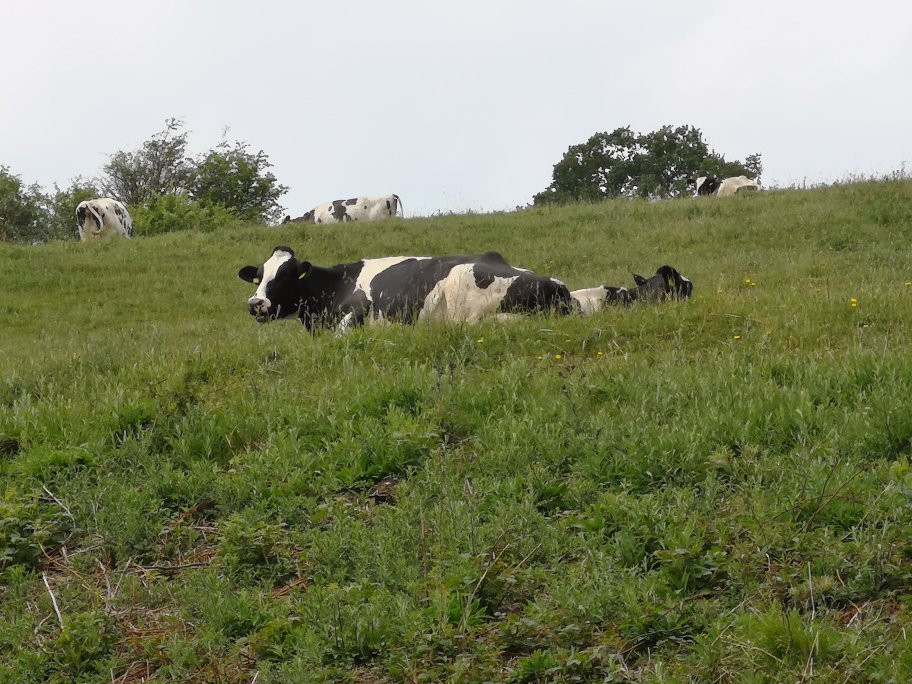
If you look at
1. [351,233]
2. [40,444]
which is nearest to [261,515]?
[40,444]

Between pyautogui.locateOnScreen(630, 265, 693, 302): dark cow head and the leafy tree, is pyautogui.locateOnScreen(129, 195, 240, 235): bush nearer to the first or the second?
the leafy tree

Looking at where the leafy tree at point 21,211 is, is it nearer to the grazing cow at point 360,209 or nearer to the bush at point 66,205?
the bush at point 66,205

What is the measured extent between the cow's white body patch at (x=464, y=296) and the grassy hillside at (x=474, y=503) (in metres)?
1.90

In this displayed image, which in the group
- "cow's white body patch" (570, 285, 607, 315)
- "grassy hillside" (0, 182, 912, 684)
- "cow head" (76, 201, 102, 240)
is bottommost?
"grassy hillside" (0, 182, 912, 684)

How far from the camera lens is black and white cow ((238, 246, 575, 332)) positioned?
40.4 ft

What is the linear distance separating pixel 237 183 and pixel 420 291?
151 ft

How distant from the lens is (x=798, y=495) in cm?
550

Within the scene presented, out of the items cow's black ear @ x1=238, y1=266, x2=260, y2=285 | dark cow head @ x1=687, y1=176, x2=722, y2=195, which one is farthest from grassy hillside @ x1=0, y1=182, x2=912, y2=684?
dark cow head @ x1=687, y1=176, x2=722, y2=195

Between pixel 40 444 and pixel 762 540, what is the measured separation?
192 inches

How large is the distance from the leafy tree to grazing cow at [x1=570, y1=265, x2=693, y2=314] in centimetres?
4436

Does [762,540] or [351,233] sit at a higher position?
[351,233]

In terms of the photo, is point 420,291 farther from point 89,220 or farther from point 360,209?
point 360,209

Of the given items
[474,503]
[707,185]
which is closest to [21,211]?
[707,185]

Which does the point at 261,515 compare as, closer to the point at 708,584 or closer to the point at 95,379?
the point at 708,584
